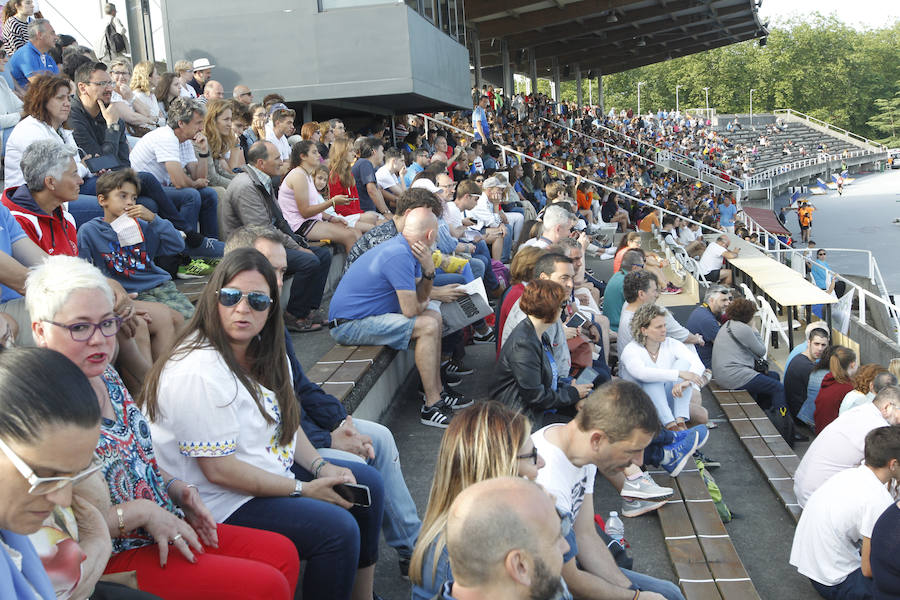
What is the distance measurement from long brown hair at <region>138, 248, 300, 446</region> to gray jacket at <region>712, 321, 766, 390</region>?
17.4 ft

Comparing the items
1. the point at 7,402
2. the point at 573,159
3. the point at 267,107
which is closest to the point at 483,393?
the point at 7,402

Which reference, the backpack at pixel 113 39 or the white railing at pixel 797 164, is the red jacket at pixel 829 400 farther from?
the white railing at pixel 797 164

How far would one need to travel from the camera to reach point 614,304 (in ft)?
25.5

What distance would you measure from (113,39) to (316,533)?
33.0 feet

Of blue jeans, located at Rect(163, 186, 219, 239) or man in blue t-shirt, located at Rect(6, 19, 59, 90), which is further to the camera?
man in blue t-shirt, located at Rect(6, 19, 59, 90)

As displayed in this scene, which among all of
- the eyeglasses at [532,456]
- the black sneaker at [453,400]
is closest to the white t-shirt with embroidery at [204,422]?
the eyeglasses at [532,456]

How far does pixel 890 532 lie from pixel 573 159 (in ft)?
69.6

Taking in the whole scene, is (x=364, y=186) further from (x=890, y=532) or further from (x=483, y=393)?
(x=890, y=532)

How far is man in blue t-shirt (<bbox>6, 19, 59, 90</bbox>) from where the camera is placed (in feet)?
25.3

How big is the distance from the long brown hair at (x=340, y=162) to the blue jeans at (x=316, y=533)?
5.84 meters

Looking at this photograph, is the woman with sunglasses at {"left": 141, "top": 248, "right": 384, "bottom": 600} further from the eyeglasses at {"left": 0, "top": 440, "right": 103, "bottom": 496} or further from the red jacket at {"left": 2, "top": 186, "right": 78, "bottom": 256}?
the red jacket at {"left": 2, "top": 186, "right": 78, "bottom": 256}

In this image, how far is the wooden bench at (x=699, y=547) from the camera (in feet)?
12.1

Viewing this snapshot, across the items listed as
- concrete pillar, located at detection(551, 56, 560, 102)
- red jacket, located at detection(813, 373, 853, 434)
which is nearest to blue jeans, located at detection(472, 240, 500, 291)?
red jacket, located at detection(813, 373, 853, 434)

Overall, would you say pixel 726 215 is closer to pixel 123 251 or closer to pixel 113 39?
pixel 113 39
